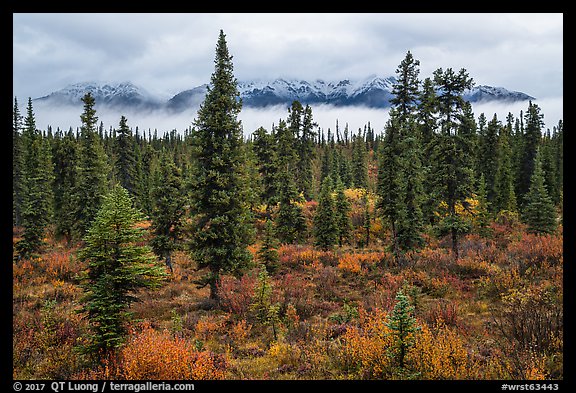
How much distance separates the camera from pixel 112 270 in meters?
8.81

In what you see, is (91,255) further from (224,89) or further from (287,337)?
(224,89)

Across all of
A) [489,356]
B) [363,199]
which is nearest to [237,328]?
[489,356]

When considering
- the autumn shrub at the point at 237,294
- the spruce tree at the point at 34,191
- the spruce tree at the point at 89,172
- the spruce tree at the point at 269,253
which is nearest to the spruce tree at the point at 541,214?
the spruce tree at the point at 269,253

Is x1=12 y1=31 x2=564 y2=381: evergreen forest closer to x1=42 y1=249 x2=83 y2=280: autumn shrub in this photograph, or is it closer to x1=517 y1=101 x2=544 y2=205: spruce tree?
x1=42 y1=249 x2=83 y2=280: autumn shrub

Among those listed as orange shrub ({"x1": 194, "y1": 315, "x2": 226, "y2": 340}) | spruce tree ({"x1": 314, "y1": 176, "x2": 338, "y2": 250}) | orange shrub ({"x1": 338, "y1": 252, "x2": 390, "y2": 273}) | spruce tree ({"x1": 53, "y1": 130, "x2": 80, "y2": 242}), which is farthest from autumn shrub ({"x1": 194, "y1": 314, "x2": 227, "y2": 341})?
spruce tree ({"x1": 53, "y1": 130, "x2": 80, "y2": 242})

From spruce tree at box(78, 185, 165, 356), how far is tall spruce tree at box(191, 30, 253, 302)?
6.47m

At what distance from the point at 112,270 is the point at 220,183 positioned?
24.4ft

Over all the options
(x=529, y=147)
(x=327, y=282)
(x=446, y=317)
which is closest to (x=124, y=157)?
(x=327, y=282)

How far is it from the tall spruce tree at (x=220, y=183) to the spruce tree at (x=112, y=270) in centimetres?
647

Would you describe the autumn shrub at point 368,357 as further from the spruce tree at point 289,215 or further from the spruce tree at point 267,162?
the spruce tree at point 267,162

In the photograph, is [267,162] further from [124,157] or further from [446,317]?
[446,317]

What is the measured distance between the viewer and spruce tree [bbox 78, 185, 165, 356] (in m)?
8.35

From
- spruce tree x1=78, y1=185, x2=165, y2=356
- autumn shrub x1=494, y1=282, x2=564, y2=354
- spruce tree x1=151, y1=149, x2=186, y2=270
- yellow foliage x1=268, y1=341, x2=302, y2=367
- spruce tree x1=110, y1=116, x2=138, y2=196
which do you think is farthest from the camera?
spruce tree x1=110, y1=116, x2=138, y2=196
